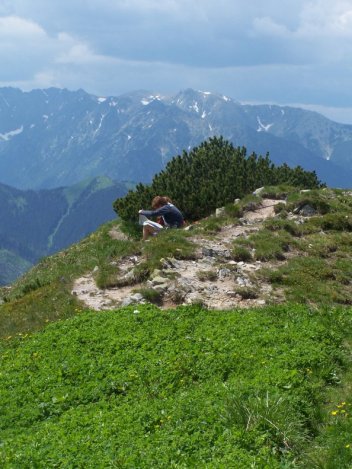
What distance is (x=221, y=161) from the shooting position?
34.9 metres

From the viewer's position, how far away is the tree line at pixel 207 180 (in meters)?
29.4

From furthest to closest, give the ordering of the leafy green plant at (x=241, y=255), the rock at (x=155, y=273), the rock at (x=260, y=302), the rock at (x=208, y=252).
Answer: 1. the rock at (x=208, y=252)
2. the leafy green plant at (x=241, y=255)
3. the rock at (x=155, y=273)
4. the rock at (x=260, y=302)

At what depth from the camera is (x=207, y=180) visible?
31344 millimetres

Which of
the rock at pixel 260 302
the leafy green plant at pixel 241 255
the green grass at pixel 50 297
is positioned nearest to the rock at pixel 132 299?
the green grass at pixel 50 297

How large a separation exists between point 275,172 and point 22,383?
2857cm

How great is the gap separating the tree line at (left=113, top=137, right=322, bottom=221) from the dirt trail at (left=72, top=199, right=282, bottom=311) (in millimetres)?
9555

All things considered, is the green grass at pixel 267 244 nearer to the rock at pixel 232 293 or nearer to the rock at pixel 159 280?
the rock at pixel 232 293

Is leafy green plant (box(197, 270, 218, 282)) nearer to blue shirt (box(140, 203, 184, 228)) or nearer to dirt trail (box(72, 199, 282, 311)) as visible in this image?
dirt trail (box(72, 199, 282, 311))

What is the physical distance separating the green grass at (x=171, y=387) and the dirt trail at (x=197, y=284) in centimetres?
177

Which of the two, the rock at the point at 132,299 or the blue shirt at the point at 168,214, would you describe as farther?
the blue shirt at the point at 168,214

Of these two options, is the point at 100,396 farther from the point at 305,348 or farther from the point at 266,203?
the point at 266,203

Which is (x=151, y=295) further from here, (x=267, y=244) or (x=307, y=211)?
(x=307, y=211)

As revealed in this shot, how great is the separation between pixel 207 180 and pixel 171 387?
887 inches

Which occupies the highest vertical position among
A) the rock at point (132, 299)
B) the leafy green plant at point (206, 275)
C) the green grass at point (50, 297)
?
the leafy green plant at point (206, 275)
